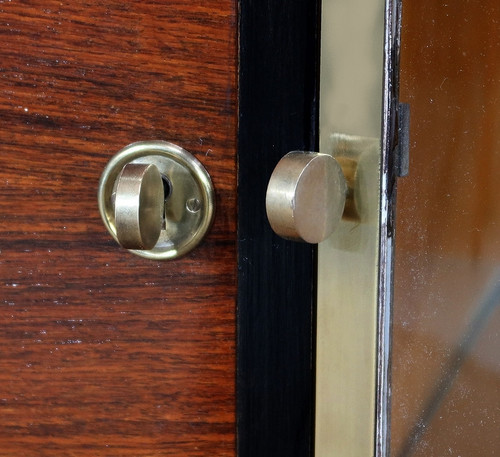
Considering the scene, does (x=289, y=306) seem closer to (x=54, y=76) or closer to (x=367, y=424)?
(x=367, y=424)

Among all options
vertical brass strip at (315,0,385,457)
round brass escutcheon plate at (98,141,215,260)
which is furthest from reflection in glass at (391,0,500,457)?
round brass escutcheon plate at (98,141,215,260)

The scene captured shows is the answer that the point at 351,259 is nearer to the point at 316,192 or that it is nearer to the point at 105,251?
the point at 316,192

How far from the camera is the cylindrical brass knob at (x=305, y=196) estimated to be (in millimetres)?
369

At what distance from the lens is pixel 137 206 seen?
1.27 feet

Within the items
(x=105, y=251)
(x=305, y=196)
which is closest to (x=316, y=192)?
(x=305, y=196)

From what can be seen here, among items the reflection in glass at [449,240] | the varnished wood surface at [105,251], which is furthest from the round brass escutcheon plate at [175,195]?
the reflection in glass at [449,240]

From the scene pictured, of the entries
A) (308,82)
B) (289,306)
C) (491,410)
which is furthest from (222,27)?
(491,410)

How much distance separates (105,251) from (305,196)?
0.14 metres

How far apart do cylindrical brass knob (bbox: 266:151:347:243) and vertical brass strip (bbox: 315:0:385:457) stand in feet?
0.06

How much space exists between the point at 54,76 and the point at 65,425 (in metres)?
0.21

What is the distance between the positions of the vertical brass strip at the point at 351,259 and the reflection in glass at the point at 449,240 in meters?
0.01

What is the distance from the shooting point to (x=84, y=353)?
46 cm

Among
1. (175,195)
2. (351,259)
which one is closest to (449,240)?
(351,259)

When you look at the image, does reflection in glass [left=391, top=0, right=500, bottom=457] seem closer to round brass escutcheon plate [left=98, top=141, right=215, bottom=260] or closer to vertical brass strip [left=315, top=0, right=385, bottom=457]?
vertical brass strip [left=315, top=0, right=385, bottom=457]
